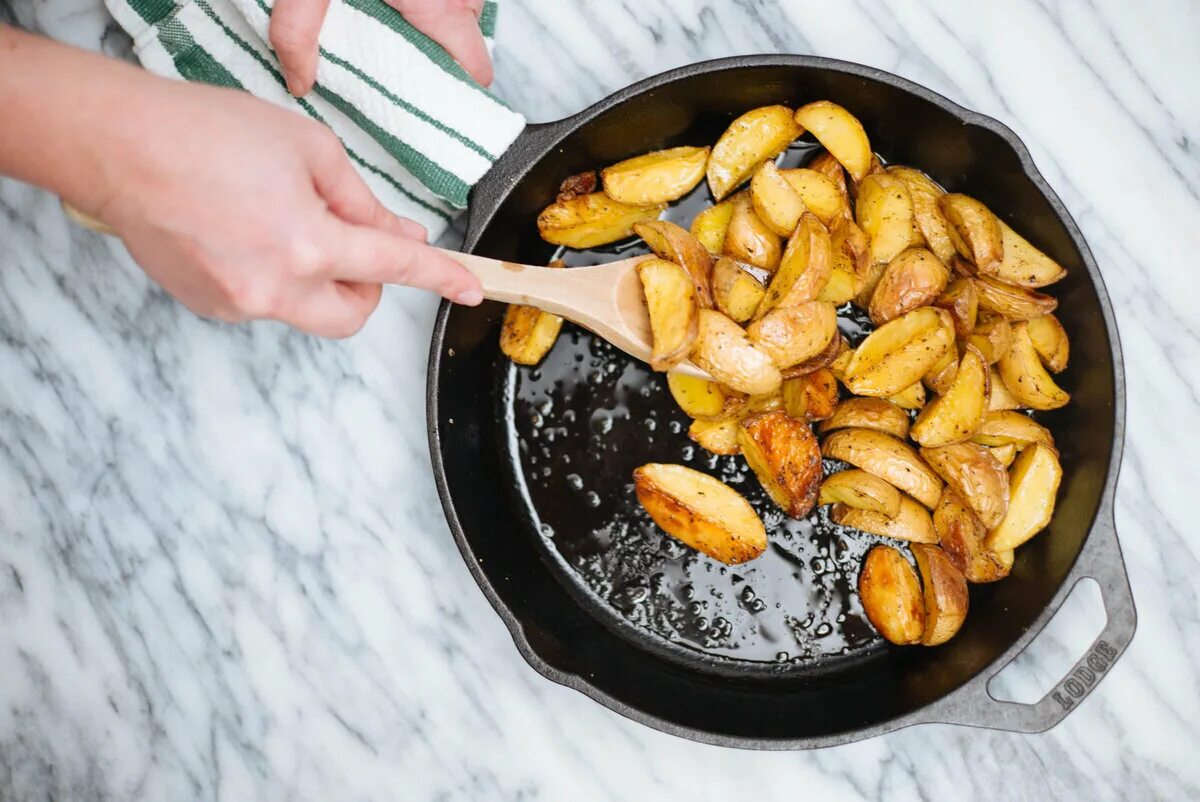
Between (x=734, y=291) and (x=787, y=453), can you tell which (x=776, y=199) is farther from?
(x=787, y=453)


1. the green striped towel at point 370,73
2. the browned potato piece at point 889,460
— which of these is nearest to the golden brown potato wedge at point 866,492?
the browned potato piece at point 889,460

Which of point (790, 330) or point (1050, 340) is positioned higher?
point (1050, 340)

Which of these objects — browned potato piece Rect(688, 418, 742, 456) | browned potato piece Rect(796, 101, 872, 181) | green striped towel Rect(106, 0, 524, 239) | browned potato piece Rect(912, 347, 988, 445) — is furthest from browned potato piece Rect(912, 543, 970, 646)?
green striped towel Rect(106, 0, 524, 239)

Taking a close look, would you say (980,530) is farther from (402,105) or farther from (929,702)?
(402,105)

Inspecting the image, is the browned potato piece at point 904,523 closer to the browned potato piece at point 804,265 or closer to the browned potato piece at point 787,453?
the browned potato piece at point 787,453

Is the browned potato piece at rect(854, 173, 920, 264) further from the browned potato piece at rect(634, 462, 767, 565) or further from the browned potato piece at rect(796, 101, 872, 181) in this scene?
the browned potato piece at rect(634, 462, 767, 565)

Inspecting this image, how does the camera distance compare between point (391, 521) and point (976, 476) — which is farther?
point (391, 521)

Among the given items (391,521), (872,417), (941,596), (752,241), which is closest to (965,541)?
(941,596)
